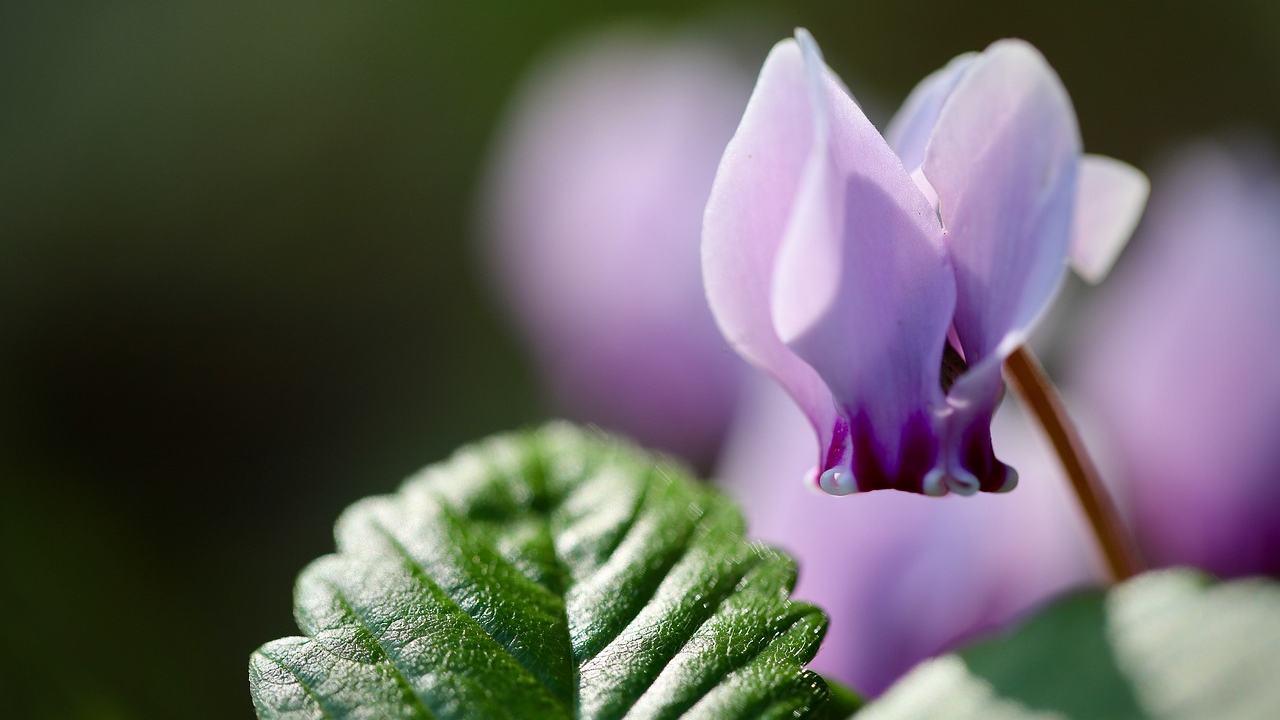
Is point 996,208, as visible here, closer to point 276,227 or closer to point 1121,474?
point 1121,474

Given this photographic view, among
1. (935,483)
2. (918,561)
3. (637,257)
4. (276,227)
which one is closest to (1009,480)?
(935,483)

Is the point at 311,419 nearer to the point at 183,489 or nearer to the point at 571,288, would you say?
the point at 183,489

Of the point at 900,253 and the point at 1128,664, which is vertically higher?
the point at 900,253

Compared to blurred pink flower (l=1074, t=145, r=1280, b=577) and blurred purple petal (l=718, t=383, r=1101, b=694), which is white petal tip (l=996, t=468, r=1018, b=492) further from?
blurred pink flower (l=1074, t=145, r=1280, b=577)

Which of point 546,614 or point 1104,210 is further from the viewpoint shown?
point 1104,210

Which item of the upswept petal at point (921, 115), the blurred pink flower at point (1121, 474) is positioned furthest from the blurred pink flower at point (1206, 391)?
the upswept petal at point (921, 115)

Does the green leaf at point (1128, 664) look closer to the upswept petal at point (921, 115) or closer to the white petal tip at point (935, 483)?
the white petal tip at point (935, 483)

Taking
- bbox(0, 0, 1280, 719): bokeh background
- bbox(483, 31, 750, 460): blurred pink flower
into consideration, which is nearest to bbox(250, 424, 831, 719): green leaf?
bbox(0, 0, 1280, 719): bokeh background

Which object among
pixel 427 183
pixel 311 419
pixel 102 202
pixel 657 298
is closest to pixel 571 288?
pixel 657 298
